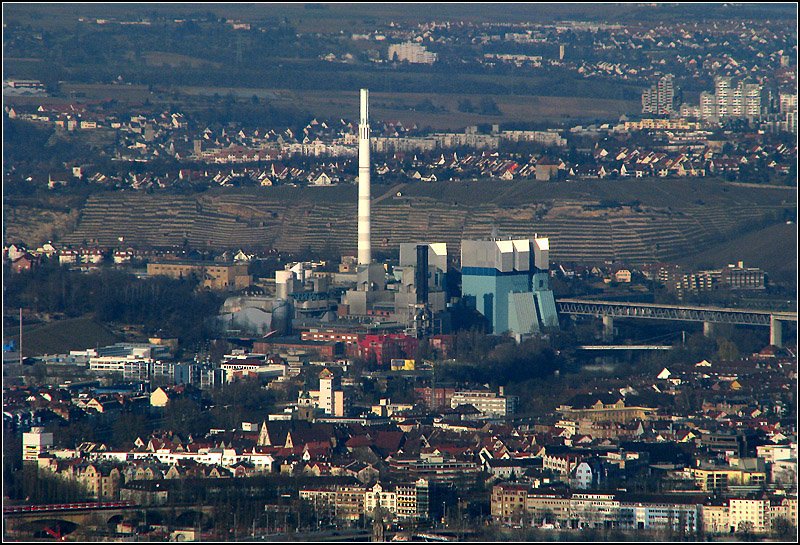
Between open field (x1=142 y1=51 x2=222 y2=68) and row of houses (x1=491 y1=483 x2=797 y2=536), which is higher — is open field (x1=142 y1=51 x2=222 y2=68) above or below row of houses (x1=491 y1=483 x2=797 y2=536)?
above

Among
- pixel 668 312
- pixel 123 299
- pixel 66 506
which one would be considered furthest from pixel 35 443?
pixel 668 312

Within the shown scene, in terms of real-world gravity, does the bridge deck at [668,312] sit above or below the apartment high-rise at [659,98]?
below

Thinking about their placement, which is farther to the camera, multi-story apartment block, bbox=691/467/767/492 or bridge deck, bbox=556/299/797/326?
bridge deck, bbox=556/299/797/326

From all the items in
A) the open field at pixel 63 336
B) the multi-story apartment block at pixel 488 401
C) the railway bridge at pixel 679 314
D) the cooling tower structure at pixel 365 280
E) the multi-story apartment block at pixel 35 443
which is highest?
the cooling tower structure at pixel 365 280

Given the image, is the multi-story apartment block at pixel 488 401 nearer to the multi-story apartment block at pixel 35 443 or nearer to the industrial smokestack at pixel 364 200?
the multi-story apartment block at pixel 35 443

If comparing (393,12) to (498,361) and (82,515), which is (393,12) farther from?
(82,515)

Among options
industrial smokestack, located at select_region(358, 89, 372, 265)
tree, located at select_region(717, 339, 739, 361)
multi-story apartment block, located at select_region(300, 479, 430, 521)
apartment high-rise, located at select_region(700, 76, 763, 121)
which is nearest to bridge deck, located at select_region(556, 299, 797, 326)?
tree, located at select_region(717, 339, 739, 361)

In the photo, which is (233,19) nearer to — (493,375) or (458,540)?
(493,375)

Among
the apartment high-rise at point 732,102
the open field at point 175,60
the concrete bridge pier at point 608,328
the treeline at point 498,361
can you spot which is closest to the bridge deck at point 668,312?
the concrete bridge pier at point 608,328

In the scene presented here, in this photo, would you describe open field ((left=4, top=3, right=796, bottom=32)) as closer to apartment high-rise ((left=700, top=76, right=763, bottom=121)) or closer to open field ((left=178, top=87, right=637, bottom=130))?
open field ((left=178, top=87, right=637, bottom=130))
